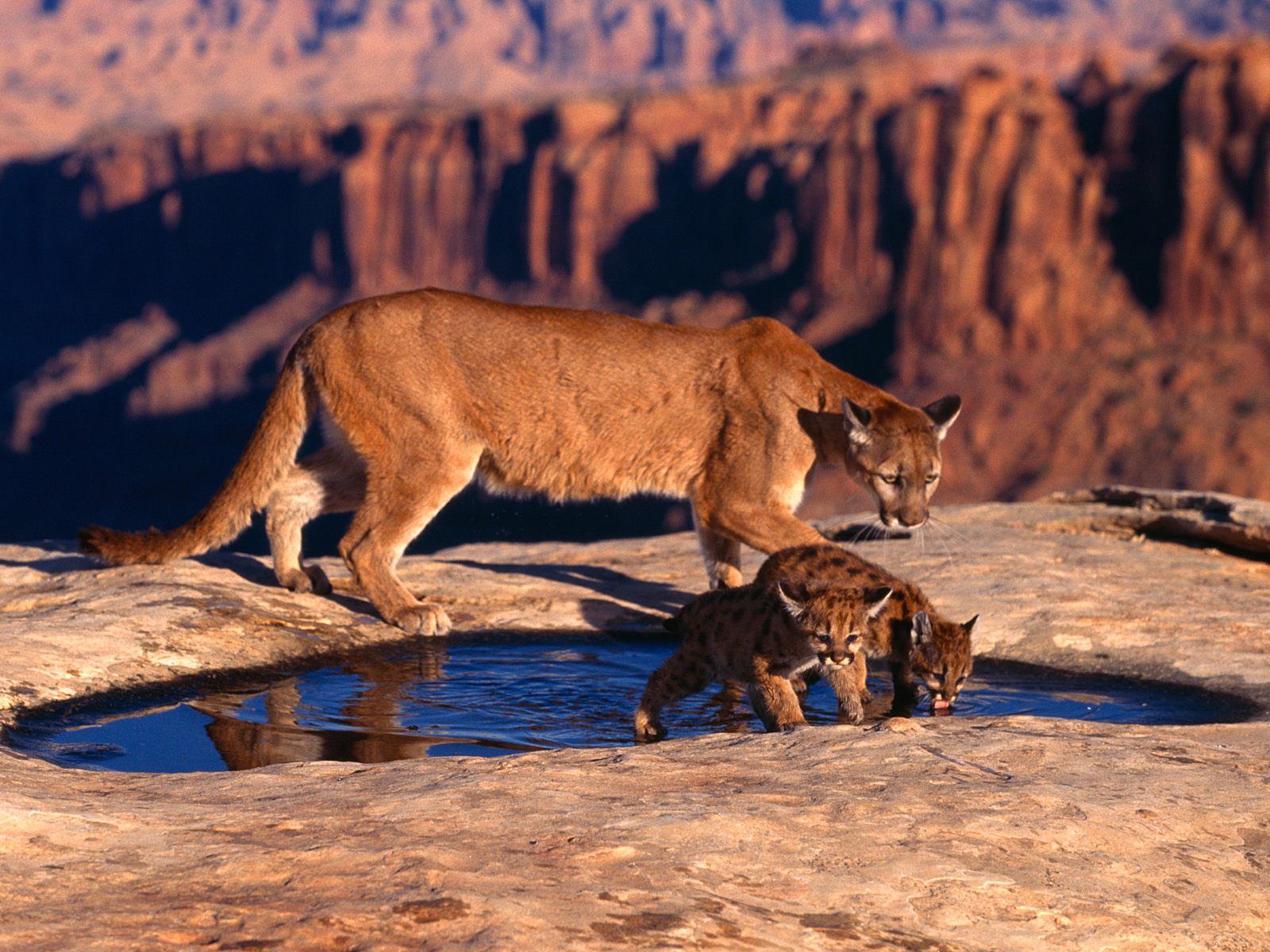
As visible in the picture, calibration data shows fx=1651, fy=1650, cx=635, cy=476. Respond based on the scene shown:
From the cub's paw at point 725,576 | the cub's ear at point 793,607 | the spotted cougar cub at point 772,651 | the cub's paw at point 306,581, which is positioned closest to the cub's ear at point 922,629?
the spotted cougar cub at point 772,651

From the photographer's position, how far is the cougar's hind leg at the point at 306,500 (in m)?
7.97

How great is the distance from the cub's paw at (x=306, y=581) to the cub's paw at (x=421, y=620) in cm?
59

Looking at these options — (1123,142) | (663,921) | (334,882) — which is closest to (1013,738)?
(663,921)

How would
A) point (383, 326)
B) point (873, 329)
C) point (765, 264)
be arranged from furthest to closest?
point (765, 264), point (873, 329), point (383, 326)

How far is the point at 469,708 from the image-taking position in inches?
247

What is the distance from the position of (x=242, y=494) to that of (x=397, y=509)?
2.77 feet

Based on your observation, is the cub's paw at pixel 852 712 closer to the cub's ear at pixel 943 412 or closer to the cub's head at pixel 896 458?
the cub's head at pixel 896 458

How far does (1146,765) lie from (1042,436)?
56567 mm

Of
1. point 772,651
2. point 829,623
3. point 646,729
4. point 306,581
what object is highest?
point 829,623

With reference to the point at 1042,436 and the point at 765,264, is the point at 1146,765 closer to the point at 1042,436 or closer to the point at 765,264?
the point at 1042,436

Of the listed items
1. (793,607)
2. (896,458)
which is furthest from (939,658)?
(896,458)

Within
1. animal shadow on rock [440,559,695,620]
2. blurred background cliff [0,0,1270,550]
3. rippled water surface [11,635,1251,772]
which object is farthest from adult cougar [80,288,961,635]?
blurred background cliff [0,0,1270,550]

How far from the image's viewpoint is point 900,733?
5051 mm

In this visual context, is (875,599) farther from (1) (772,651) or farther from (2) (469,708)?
(2) (469,708)
